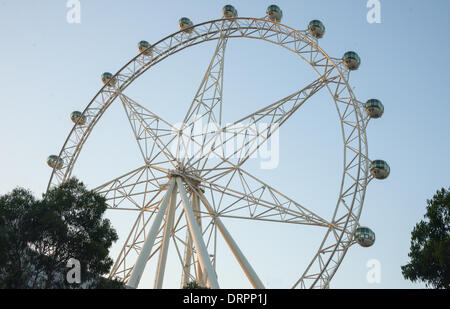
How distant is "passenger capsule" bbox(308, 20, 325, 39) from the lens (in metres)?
27.7

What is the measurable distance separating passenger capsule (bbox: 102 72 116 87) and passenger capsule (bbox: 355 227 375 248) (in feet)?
56.9

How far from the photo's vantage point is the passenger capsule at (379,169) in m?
23.5

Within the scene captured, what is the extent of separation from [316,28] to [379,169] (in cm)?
920

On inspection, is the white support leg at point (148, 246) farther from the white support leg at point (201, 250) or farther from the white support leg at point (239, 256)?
the white support leg at point (239, 256)

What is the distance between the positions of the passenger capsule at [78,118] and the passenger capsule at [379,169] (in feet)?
58.0

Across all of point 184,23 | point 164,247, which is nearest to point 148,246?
point 164,247

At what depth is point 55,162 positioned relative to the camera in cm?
3022

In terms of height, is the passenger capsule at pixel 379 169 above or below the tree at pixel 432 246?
above

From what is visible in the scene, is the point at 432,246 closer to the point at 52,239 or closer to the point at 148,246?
the point at 148,246

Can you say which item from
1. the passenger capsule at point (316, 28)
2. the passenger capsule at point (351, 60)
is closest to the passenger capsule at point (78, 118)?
the passenger capsule at point (316, 28)

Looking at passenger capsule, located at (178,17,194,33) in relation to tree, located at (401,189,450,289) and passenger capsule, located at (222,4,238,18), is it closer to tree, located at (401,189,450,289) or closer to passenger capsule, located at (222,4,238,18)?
passenger capsule, located at (222,4,238,18)
